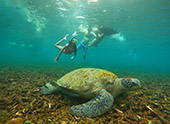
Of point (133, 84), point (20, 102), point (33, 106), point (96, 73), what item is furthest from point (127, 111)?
point (20, 102)

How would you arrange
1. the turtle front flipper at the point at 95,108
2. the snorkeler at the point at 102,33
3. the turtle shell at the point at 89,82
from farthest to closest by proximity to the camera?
the snorkeler at the point at 102,33 < the turtle shell at the point at 89,82 < the turtle front flipper at the point at 95,108

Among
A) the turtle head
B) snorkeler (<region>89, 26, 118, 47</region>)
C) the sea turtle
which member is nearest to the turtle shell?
the sea turtle

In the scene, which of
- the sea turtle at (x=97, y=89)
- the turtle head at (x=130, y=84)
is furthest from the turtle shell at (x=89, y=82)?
the turtle head at (x=130, y=84)

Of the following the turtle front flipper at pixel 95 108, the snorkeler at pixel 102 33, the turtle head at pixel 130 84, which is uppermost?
the snorkeler at pixel 102 33

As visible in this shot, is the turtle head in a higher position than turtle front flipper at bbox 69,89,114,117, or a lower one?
higher

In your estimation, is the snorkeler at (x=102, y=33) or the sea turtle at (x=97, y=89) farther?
the snorkeler at (x=102, y=33)

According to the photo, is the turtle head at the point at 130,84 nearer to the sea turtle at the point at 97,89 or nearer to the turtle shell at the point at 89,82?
the sea turtle at the point at 97,89

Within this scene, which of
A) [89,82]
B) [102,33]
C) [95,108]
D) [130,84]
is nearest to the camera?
[95,108]

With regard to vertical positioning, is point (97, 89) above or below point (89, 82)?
below

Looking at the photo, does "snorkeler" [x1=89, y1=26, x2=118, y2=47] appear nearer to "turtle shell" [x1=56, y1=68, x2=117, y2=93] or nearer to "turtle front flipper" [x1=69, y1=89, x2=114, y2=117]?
"turtle shell" [x1=56, y1=68, x2=117, y2=93]

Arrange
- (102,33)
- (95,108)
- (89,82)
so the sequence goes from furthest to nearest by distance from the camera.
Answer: (102,33)
(89,82)
(95,108)

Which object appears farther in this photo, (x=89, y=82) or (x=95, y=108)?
(x=89, y=82)

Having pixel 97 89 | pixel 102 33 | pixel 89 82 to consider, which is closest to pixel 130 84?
pixel 97 89

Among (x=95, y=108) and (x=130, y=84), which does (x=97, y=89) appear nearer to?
(x=95, y=108)
